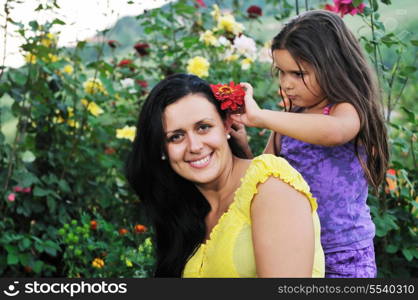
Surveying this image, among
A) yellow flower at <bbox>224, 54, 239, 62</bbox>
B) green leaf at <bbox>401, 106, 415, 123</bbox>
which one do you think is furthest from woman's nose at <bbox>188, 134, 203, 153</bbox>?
yellow flower at <bbox>224, 54, 239, 62</bbox>

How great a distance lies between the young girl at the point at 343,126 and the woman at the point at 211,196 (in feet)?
0.65

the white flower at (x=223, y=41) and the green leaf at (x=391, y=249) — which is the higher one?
the white flower at (x=223, y=41)

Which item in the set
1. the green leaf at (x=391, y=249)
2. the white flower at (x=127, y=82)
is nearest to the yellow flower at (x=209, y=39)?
the white flower at (x=127, y=82)

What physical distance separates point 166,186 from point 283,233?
0.74m

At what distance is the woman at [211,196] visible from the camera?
6.46 ft

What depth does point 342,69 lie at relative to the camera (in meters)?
2.61

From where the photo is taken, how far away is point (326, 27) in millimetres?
2637

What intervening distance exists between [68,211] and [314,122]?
1.80 m

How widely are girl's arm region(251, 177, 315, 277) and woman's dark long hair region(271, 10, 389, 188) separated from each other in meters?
0.66

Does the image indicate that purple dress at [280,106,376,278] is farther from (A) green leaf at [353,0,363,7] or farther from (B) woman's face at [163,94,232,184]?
(A) green leaf at [353,0,363,7]

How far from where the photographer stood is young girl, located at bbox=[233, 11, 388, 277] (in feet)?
8.35

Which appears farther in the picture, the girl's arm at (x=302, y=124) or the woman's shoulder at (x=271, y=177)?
the girl's arm at (x=302, y=124)

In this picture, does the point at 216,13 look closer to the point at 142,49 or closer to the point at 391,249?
the point at 142,49

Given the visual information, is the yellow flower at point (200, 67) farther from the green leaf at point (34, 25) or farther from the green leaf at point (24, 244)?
the green leaf at point (24, 244)
